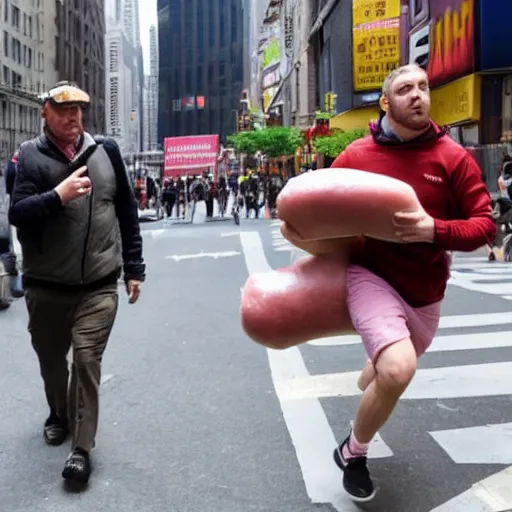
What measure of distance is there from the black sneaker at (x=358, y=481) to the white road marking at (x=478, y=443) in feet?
2.45

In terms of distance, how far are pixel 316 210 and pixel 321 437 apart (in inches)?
66.6

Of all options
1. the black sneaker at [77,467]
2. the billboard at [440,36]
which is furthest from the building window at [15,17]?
the black sneaker at [77,467]

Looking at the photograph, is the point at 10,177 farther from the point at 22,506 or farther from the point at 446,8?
the point at 446,8

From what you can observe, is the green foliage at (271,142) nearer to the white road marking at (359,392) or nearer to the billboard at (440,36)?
the billboard at (440,36)

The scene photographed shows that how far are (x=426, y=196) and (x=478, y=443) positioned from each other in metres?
1.65

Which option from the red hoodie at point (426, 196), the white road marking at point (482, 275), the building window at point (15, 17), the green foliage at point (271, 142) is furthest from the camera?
the building window at point (15, 17)

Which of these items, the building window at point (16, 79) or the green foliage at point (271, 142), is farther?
the building window at point (16, 79)

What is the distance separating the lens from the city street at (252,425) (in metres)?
3.52

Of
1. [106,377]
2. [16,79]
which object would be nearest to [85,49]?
[16,79]

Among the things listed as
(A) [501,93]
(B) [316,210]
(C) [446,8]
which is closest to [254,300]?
(B) [316,210]

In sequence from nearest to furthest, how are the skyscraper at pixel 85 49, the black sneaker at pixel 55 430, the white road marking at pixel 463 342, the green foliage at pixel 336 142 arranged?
the black sneaker at pixel 55 430 < the white road marking at pixel 463 342 < the green foliage at pixel 336 142 < the skyscraper at pixel 85 49

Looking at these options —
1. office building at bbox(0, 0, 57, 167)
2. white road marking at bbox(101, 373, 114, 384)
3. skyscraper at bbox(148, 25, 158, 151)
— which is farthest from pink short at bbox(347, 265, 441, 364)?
skyscraper at bbox(148, 25, 158, 151)

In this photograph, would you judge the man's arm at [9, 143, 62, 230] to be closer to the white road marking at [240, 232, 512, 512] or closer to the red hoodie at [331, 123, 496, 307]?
the red hoodie at [331, 123, 496, 307]

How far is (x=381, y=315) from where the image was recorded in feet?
10.0
